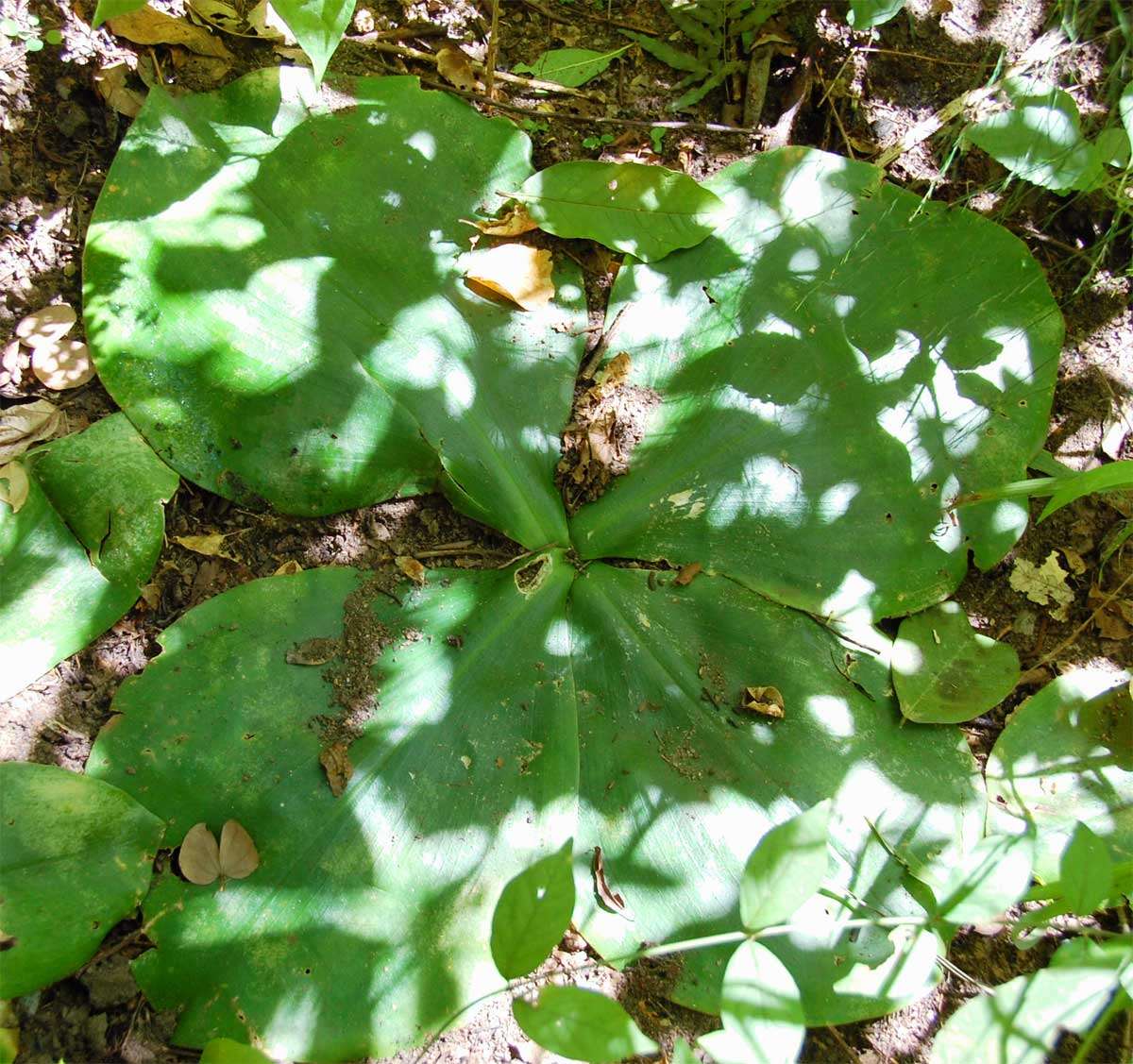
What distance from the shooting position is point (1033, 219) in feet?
6.70

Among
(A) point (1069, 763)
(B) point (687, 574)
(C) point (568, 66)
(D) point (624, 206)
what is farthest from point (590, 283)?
(A) point (1069, 763)

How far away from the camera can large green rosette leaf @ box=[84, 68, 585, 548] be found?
167 centimetres

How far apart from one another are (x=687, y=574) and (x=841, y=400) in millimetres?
476

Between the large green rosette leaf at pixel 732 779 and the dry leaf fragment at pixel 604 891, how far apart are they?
11 mm

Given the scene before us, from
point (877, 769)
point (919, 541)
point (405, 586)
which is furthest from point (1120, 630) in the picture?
point (405, 586)

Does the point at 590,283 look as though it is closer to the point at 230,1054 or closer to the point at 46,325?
the point at 46,325

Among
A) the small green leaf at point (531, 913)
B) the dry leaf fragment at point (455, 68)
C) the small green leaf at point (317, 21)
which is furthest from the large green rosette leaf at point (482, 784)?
the dry leaf fragment at point (455, 68)

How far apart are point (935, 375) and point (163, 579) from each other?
1.61 meters

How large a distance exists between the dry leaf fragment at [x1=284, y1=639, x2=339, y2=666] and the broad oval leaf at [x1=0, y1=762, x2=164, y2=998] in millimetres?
348

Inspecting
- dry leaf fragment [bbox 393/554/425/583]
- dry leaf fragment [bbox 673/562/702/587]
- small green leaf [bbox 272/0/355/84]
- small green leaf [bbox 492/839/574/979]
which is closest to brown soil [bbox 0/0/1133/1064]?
dry leaf fragment [bbox 393/554/425/583]

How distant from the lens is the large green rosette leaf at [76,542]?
155 centimetres

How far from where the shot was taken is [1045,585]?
6.30 feet

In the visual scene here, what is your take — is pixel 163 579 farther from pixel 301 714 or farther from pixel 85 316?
pixel 85 316

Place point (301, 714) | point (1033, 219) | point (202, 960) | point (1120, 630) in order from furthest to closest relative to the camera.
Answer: point (1033, 219), point (1120, 630), point (301, 714), point (202, 960)
